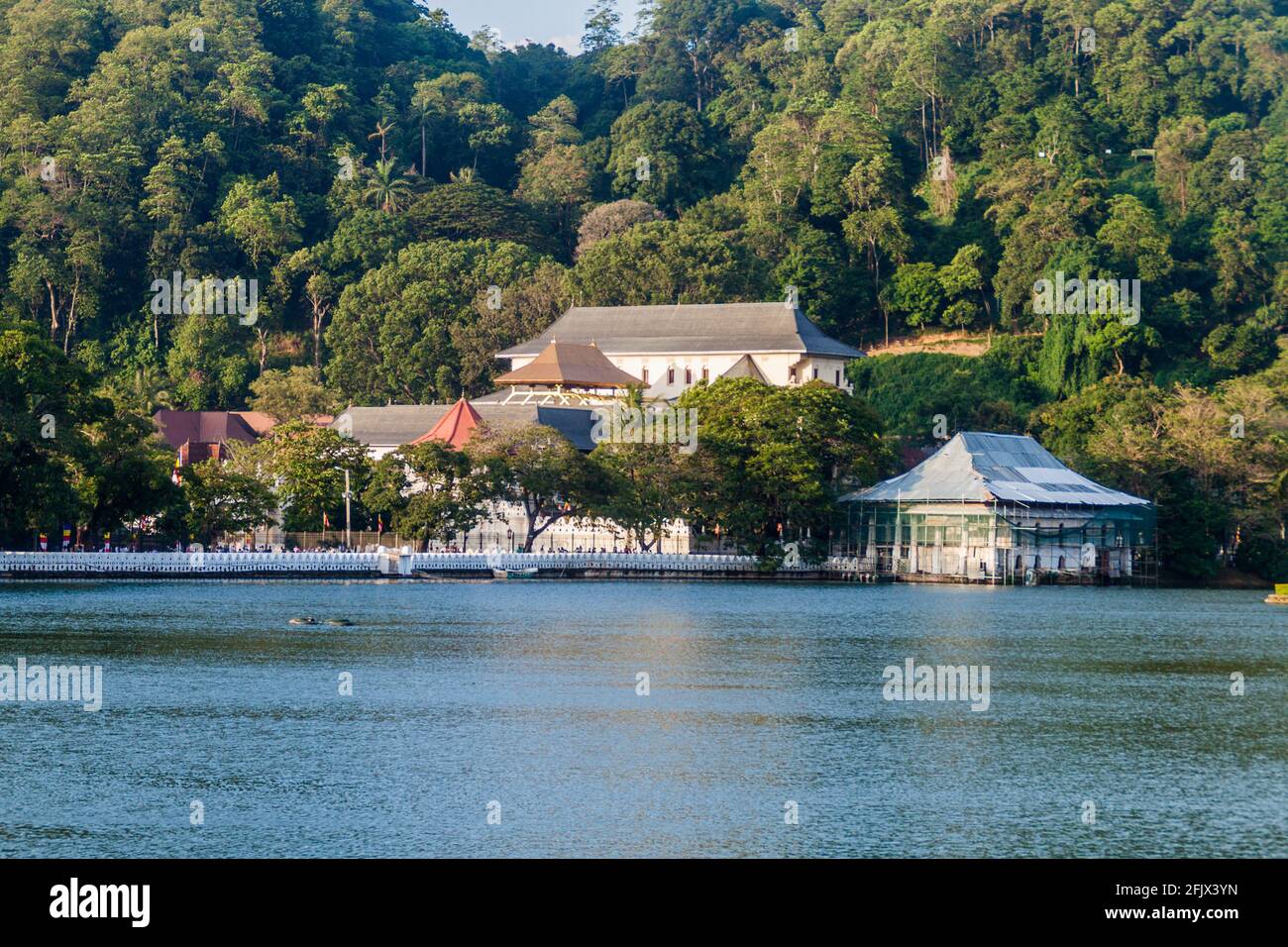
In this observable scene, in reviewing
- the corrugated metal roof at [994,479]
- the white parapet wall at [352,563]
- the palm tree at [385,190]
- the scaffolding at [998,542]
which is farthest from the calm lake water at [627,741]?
the palm tree at [385,190]

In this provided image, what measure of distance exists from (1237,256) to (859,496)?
40848 millimetres

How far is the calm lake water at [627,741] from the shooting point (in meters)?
26.1

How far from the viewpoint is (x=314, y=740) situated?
108 feet

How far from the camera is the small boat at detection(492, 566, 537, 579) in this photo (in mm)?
82125

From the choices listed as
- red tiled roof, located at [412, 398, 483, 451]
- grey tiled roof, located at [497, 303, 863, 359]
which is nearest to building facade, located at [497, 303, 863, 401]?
grey tiled roof, located at [497, 303, 863, 359]

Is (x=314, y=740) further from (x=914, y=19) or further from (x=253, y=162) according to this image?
(x=914, y=19)

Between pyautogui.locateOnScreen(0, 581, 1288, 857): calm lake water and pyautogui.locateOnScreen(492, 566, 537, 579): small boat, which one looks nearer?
pyautogui.locateOnScreen(0, 581, 1288, 857): calm lake water

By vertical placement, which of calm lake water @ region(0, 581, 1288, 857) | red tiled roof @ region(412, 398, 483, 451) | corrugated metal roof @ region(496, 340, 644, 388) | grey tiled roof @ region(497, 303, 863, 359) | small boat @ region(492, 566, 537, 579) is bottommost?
calm lake water @ region(0, 581, 1288, 857)

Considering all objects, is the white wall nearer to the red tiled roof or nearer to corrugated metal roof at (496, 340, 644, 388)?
corrugated metal roof at (496, 340, 644, 388)

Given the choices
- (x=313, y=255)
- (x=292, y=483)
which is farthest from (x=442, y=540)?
(x=313, y=255)

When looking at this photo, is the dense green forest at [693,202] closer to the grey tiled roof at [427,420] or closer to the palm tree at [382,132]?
the palm tree at [382,132]

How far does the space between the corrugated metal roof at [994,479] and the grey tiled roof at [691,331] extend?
913 inches

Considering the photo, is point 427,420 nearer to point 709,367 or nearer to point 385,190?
point 709,367

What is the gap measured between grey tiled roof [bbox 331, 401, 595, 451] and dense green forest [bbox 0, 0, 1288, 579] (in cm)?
1202
